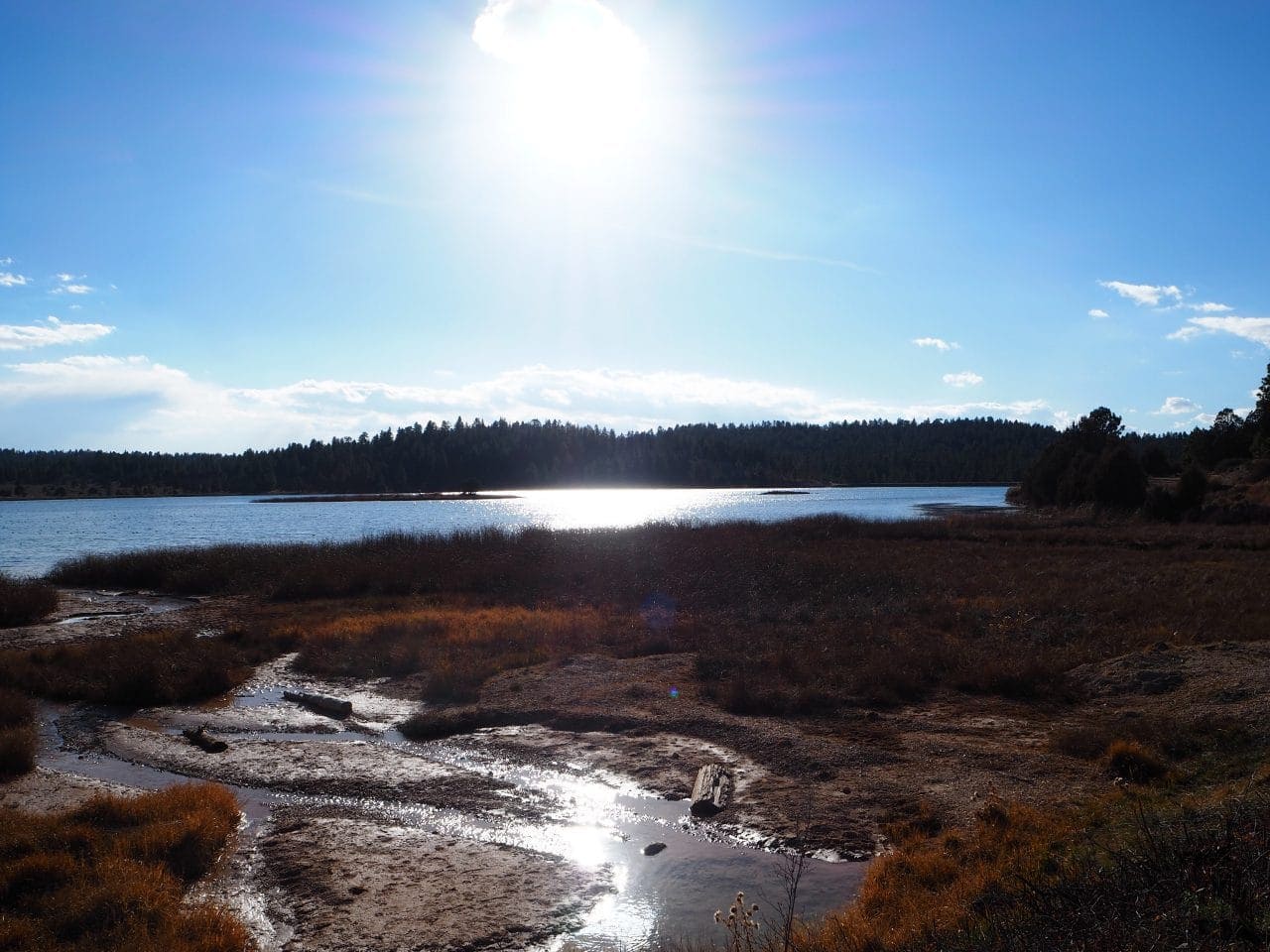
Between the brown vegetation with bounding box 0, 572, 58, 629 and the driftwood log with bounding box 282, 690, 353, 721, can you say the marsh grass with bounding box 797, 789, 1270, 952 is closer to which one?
the driftwood log with bounding box 282, 690, 353, 721

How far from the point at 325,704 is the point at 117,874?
25.5ft

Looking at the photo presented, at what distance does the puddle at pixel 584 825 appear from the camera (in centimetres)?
786

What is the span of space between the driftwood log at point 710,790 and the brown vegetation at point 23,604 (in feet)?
79.2

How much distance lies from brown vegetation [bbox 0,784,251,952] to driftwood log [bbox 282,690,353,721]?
5.07 m

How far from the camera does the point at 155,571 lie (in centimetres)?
3631

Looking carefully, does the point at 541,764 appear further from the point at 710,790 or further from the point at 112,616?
the point at 112,616

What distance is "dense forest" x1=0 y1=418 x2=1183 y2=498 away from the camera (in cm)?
16088

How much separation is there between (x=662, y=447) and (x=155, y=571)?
151 m

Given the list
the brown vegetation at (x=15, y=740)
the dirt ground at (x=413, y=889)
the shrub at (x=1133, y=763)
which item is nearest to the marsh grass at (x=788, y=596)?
the shrub at (x=1133, y=763)

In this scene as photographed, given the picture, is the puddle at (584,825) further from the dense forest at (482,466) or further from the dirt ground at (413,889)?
the dense forest at (482,466)

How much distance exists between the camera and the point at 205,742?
13461 millimetres

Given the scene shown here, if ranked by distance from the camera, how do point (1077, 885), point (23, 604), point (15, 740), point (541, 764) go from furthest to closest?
1. point (23, 604)
2. point (541, 764)
3. point (15, 740)
4. point (1077, 885)

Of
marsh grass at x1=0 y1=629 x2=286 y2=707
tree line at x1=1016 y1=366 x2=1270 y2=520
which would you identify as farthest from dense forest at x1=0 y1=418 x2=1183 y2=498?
marsh grass at x1=0 y1=629 x2=286 y2=707

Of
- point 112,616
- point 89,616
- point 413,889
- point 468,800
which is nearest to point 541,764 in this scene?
point 468,800
